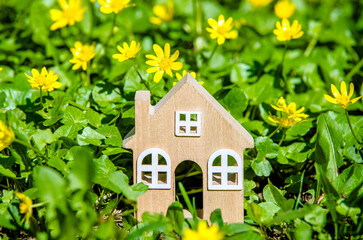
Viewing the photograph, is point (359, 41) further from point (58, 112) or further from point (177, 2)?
point (58, 112)

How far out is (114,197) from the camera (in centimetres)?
182

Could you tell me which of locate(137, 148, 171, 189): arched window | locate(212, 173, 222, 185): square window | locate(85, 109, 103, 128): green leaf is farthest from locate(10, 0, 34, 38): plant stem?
locate(212, 173, 222, 185): square window

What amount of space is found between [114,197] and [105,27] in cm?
135

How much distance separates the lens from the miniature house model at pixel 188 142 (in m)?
1.55

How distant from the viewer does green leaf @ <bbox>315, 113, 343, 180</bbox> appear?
1.72m

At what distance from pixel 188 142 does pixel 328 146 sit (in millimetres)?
576

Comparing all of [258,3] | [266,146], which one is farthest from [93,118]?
[258,3]

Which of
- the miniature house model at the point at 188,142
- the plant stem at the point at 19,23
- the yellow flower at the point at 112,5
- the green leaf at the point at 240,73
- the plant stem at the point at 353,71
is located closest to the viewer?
the miniature house model at the point at 188,142

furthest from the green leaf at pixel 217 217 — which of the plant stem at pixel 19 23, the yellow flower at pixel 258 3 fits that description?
the yellow flower at pixel 258 3

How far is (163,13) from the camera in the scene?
9.79 feet

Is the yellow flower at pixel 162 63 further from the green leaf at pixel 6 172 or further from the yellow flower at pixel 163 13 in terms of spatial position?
the yellow flower at pixel 163 13

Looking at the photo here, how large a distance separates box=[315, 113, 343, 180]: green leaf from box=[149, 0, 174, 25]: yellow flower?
1.46 metres

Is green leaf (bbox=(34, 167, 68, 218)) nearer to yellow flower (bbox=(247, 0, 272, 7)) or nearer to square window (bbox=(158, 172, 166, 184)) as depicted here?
square window (bbox=(158, 172, 166, 184))

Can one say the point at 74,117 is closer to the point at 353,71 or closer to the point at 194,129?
the point at 194,129
